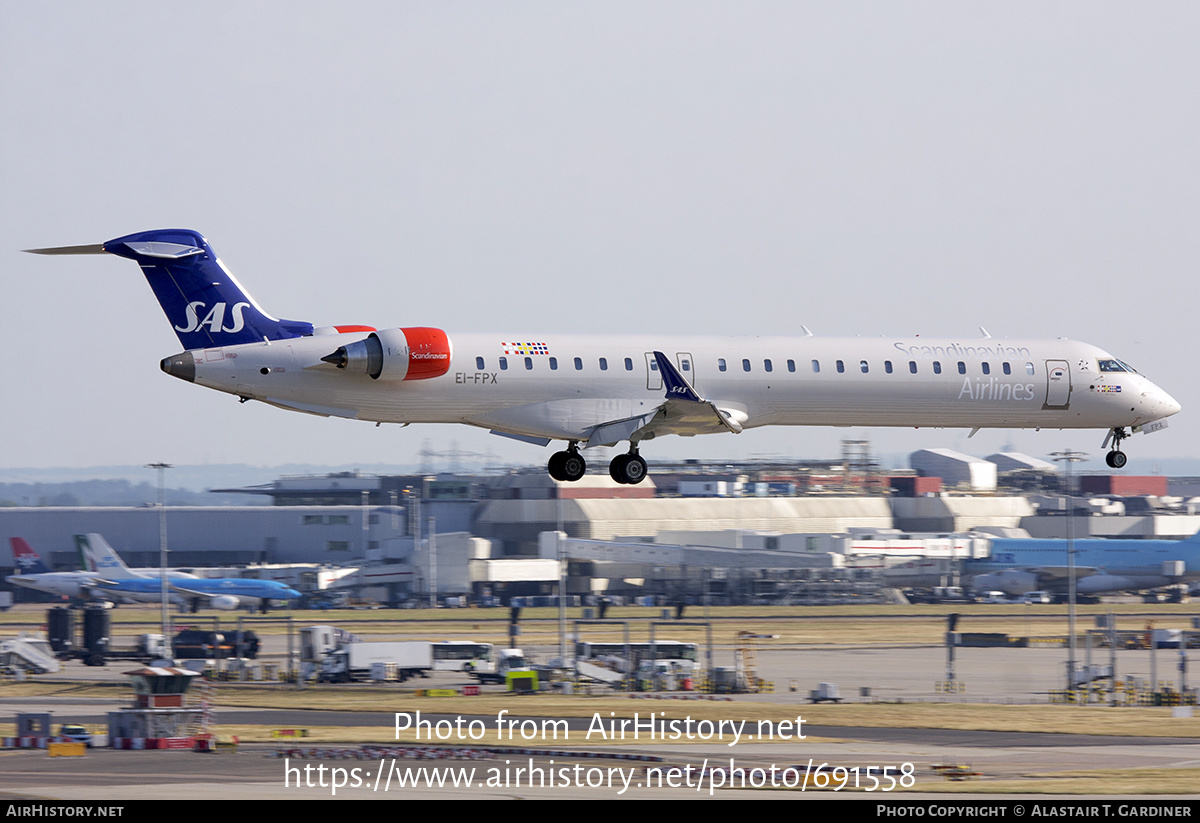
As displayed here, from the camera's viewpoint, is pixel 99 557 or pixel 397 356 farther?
pixel 99 557

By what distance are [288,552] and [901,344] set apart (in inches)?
2261

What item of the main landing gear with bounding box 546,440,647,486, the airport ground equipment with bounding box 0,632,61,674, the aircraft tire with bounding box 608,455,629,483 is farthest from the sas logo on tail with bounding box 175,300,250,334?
the airport ground equipment with bounding box 0,632,61,674

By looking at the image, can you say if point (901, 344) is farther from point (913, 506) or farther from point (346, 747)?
point (913, 506)

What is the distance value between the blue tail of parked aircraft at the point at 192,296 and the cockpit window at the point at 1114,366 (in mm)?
19237

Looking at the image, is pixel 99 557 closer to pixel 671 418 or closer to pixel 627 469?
pixel 627 469

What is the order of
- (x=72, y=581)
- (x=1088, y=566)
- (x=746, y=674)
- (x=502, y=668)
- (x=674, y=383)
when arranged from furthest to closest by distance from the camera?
(x=72, y=581) < (x=1088, y=566) < (x=502, y=668) < (x=746, y=674) < (x=674, y=383)

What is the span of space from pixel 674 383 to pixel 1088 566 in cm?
4494

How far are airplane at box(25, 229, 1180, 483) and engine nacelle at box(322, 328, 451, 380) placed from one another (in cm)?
3

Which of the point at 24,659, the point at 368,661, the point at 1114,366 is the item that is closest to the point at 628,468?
the point at 1114,366

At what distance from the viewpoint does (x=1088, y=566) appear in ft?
233

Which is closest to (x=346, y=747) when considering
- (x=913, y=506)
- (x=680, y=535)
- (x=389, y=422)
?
(x=389, y=422)

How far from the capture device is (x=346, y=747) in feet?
110

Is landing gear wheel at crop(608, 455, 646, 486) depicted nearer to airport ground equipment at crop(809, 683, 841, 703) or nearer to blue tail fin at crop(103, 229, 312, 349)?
blue tail fin at crop(103, 229, 312, 349)

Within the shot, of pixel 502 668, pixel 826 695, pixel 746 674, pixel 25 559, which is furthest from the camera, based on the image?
pixel 25 559
